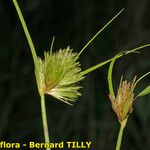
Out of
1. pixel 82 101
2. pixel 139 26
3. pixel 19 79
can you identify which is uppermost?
pixel 139 26

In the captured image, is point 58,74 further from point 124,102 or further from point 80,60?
point 80,60

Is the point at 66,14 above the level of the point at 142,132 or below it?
above

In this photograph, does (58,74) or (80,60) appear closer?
(58,74)

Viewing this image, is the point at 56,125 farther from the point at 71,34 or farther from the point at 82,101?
the point at 71,34

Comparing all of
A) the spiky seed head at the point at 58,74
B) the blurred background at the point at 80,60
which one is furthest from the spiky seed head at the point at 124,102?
the blurred background at the point at 80,60

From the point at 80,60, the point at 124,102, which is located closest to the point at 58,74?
the point at 124,102

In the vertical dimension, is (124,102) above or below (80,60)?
below

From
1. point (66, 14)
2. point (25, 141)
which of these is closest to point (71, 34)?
point (66, 14)
